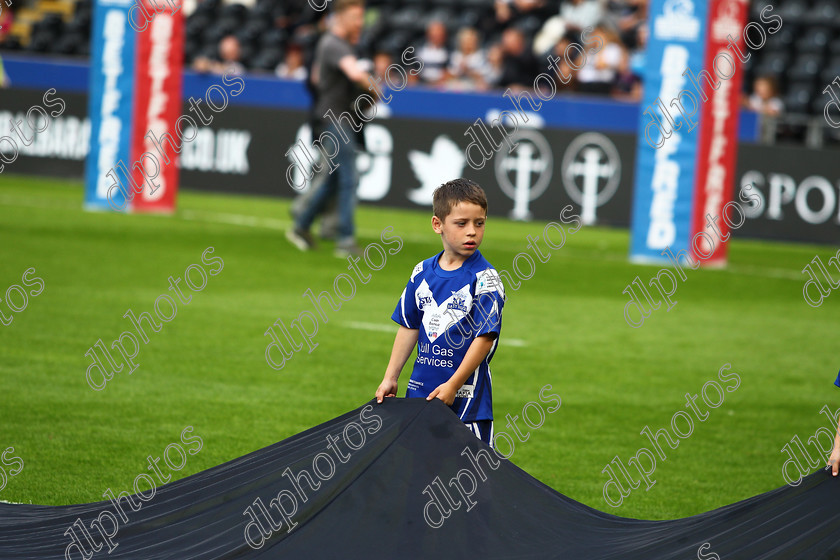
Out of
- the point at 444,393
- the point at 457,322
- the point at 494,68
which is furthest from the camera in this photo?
the point at 494,68

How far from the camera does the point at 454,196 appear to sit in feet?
12.2

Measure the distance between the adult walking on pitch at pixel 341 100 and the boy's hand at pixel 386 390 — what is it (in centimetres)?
749

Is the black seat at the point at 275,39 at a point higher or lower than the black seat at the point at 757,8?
lower

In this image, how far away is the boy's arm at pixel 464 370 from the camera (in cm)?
366

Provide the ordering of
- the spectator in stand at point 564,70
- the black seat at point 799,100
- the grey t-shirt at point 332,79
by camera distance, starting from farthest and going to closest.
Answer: the black seat at point 799,100, the spectator in stand at point 564,70, the grey t-shirt at point 332,79

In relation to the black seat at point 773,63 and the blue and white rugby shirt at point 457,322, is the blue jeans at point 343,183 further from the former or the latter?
the black seat at point 773,63

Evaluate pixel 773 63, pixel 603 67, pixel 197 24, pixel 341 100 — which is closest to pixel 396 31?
pixel 197 24

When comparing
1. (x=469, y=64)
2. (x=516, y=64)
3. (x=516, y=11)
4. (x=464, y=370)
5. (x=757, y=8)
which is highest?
(x=464, y=370)

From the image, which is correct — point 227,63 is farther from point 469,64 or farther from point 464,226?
point 464,226

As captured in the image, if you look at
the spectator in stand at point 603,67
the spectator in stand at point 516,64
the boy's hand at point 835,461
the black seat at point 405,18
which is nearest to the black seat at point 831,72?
the spectator in stand at point 603,67

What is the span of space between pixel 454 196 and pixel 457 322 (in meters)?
0.40

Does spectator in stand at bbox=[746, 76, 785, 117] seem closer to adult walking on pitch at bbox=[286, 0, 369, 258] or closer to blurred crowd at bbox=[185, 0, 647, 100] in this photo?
blurred crowd at bbox=[185, 0, 647, 100]

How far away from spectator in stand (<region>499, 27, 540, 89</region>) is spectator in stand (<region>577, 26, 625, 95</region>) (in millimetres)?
729

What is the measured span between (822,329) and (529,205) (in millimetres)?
6813
